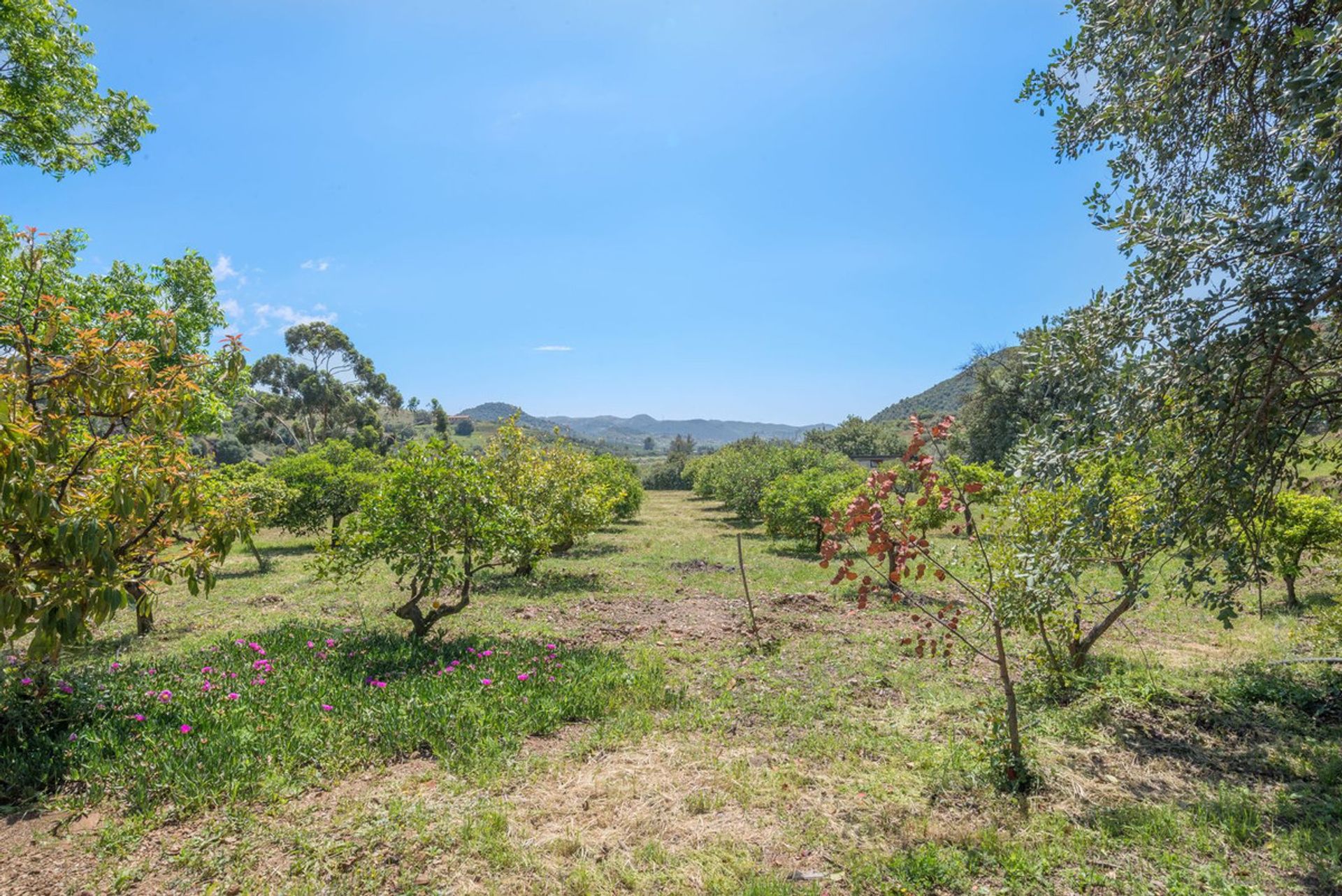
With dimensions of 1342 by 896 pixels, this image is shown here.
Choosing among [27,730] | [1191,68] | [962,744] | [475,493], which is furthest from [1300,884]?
[27,730]

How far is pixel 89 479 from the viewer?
4.11m

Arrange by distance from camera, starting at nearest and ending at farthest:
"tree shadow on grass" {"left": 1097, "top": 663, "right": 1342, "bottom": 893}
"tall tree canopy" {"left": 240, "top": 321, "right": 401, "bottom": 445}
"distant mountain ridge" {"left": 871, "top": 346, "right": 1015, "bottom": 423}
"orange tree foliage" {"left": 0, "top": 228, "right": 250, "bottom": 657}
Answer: "orange tree foliage" {"left": 0, "top": 228, "right": 250, "bottom": 657} < "tree shadow on grass" {"left": 1097, "top": 663, "right": 1342, "bottom": 893} < "tall tree canopy" {"left": 240, "top": 321, "right": 401, "bottom": 445} < "distant mountain ridge" {"left": 871, "top": 346, "right": 1015, "bottom": 423}

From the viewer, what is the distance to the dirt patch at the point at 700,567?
A: 1644 centimetres

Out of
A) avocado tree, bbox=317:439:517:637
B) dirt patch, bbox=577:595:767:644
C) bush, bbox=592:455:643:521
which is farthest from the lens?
bush, bbox=592:455:643:521

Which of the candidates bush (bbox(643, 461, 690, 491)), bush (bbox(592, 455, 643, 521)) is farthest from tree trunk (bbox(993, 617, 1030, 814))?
bush (bbox(643, 461, 690, 491))

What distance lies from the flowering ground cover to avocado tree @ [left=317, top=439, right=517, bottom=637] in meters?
1.04

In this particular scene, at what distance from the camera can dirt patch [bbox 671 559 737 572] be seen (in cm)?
1644

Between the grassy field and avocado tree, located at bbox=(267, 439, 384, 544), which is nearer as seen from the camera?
the grassy field

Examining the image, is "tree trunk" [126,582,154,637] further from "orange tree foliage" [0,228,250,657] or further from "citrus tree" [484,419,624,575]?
"citrus tree" [484,419,624,575]

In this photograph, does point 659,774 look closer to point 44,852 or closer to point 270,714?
point 270,714

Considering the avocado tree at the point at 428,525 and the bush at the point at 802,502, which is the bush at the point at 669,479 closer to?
the bush at the point at 802,502

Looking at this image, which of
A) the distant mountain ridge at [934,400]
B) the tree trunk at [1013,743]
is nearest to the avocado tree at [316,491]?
the tree trunk at [1013,743]

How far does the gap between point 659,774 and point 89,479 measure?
16.2 feet

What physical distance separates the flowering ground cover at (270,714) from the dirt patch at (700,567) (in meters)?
8.70
